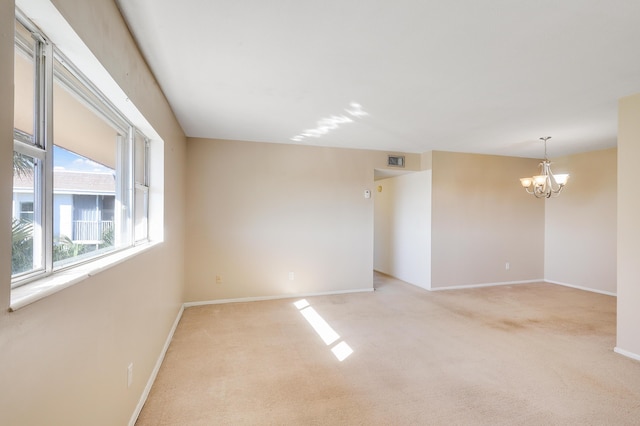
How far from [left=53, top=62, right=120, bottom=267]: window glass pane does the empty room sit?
15mm

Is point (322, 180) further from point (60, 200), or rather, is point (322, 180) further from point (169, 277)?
point (60, 200)

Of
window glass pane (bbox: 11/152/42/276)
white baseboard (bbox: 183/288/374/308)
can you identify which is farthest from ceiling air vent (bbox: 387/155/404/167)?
window glass pane (bbox: 11/152/42/276)

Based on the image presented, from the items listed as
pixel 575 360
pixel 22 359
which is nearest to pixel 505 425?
pixel 575 360

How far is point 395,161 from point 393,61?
3.18 meters

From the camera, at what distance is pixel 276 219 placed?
15.1 ft

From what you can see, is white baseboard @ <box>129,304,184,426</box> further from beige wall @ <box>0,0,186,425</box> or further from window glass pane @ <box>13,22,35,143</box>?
window glass pane @ <box>13,22,35,143</box>

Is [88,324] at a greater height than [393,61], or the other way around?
[393,61]

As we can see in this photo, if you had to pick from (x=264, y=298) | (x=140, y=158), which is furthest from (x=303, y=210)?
(x=140, y=158)

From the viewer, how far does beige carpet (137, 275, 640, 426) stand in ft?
6.42

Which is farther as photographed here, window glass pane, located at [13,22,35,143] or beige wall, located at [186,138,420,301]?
beige wall, located at [186,138,420,301]

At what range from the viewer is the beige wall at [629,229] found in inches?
105

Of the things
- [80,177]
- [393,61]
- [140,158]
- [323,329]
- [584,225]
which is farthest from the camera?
[584,225]

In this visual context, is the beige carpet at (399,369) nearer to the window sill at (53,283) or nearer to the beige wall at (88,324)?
the beige wall at (88,324)

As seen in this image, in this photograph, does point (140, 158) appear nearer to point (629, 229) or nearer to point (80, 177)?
point (80, 177)
